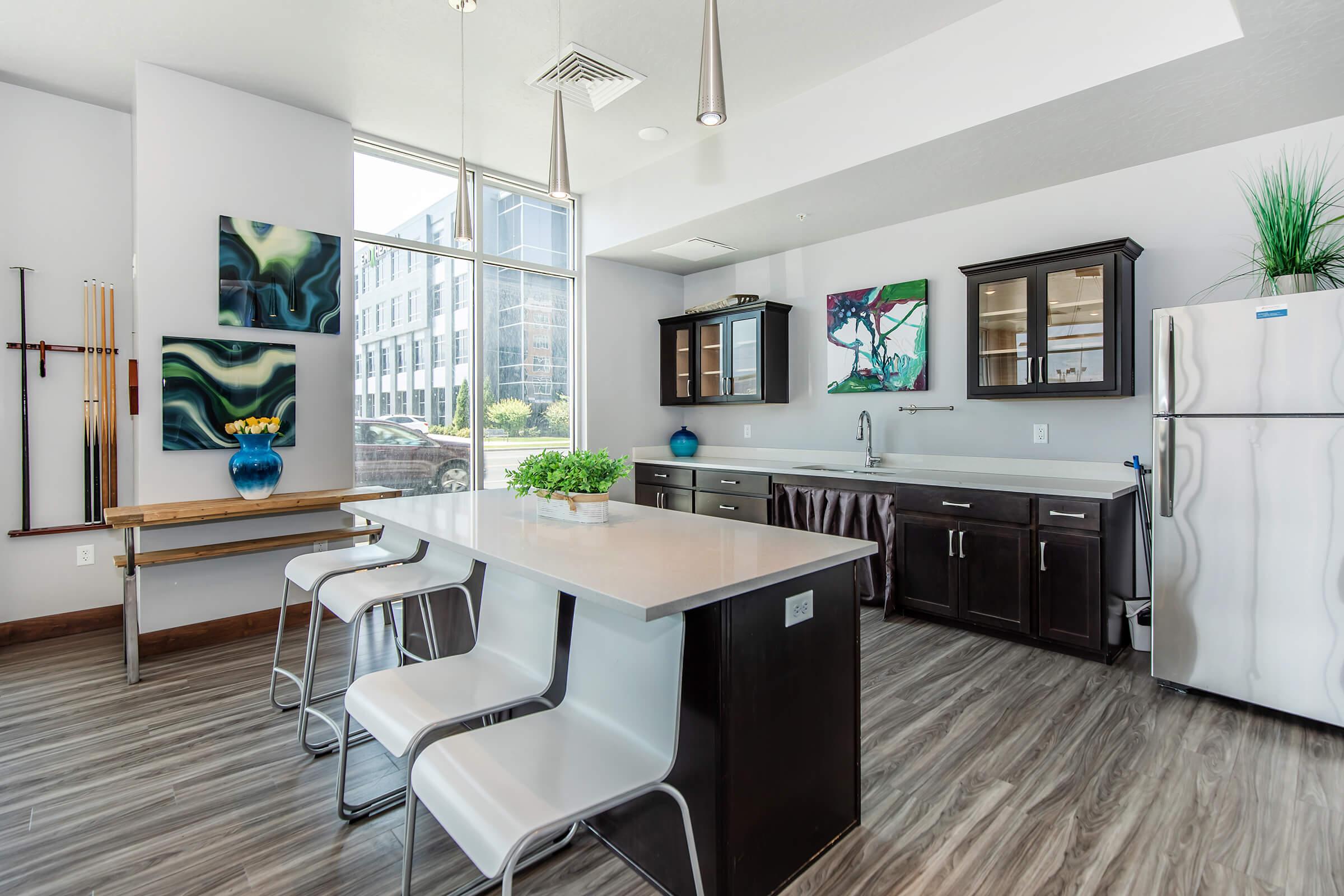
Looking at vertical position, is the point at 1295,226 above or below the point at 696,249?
below

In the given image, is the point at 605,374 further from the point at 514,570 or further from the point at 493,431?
the point at 514,570

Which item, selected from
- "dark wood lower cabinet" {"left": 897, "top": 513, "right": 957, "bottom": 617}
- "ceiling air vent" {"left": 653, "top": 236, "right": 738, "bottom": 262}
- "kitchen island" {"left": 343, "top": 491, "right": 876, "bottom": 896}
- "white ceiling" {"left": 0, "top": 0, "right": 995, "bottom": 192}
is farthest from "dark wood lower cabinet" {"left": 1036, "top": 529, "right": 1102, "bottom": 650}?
"ceiling air vent" {"left": 653, "top": 236, "right": 738, "bottom": 262}

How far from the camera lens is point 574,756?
4.48 ft

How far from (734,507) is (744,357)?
1145mm

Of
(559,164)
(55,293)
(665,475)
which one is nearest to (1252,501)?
(559,164)

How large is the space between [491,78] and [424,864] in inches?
138

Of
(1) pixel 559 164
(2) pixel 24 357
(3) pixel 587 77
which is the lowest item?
(2) pixel 24 357

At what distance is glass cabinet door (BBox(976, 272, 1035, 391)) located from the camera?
3.48 meters

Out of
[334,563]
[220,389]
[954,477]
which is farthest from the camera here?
[954,477]

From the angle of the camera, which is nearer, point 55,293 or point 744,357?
point 55,293

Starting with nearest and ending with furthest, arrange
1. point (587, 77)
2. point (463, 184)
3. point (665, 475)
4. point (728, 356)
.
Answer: point (463, 184) → point (587, 77) → point (728, 356) → point (665, 475)

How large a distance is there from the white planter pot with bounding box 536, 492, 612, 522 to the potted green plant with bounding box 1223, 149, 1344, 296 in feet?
9.06

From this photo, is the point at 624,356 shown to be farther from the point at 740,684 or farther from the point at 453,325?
the point at 740,684

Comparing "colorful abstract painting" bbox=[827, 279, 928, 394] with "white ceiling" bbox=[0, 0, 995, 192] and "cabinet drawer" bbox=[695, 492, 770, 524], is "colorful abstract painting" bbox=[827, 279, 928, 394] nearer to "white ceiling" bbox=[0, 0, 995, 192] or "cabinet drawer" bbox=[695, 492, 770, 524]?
"cabinet drawer" bbox=[695, 492, 770, 524]
